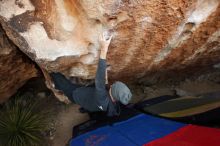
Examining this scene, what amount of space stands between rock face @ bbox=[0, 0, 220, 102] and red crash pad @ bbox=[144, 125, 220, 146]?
87cm

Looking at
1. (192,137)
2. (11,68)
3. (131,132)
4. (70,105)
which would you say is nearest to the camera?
(192,137)

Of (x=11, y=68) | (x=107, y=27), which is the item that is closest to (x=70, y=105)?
(x=11, y=68)

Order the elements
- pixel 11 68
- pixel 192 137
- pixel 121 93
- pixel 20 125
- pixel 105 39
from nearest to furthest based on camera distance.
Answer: pixel 121 93, pixel 105 39, pixel 192 137, pixel 11 68, pixel 20 125

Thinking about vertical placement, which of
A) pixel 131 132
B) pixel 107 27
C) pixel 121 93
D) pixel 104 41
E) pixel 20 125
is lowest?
pixel 20 125

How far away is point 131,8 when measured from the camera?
3260 millimetres

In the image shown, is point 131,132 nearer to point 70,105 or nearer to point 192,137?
point 192,137

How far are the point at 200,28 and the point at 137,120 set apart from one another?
123cm

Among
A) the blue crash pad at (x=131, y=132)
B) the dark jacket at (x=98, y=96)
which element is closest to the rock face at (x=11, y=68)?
the dark jacket at (x=98, y=96)

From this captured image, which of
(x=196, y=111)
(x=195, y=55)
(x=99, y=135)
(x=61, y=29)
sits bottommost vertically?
(x=99, y=135)

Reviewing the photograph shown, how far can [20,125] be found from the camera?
4508 millimetres

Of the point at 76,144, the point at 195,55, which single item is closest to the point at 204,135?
the point at 195,55

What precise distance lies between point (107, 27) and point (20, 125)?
1.83m

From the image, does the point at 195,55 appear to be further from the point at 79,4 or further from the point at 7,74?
the point at 7,74

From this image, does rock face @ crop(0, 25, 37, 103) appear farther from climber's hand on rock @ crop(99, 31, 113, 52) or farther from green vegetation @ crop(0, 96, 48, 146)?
climber's hand on rock @ crop(99, 31, 113, 52)
